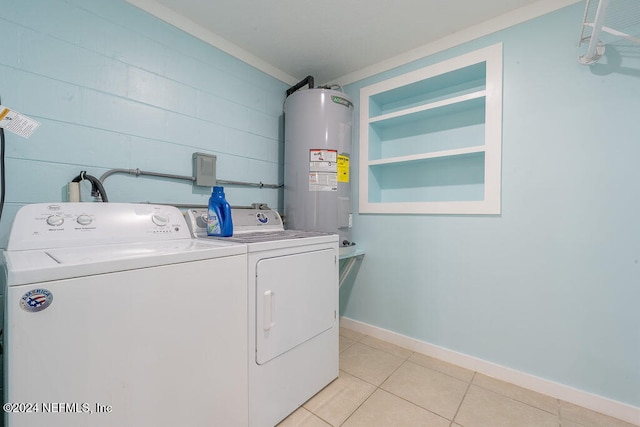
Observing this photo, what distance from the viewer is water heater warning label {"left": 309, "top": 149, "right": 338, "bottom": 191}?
1919 mm

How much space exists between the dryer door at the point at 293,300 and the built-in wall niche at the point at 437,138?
93 centimetres

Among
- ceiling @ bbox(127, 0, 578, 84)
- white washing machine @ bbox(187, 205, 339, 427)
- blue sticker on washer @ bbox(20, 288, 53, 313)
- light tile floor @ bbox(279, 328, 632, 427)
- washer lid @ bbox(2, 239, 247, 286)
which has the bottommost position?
light tile floor @ bbox(279, 328, 632, 427)

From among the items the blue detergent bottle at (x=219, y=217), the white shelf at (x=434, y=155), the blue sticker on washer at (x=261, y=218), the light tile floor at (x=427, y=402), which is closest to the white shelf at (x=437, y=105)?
the white shelf at (x=434, y=155)

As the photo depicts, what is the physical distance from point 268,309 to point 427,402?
41.2 inches

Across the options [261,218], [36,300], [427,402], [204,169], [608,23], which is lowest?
[427,402]

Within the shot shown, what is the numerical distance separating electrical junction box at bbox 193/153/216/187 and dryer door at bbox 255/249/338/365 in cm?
88

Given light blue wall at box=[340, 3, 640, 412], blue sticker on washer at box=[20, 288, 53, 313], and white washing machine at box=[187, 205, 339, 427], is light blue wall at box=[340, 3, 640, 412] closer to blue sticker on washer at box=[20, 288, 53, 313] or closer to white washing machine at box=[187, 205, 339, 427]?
white washing machine at box=[187, 205, 339, 427]

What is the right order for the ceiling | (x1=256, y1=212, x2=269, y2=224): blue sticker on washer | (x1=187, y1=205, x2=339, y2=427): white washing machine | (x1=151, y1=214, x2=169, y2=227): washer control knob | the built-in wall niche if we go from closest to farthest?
1. (x1=187, y1=205, x2=339, y2=427): white washing machine
2. (x1=151, y1=214, x2=169, y2=227): washer control knob
3. the ceiling
4. the built-in wall niche
5. (x1=256, y1=212, x2=269, y2=224): blue sticker on washer

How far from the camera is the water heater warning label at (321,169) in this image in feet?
6.30

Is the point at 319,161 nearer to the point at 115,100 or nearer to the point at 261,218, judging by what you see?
the point at 261,218

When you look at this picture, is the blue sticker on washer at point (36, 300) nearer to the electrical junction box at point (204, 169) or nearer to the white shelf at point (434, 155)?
the electrical junction box at point (204, 169)

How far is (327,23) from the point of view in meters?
1.69

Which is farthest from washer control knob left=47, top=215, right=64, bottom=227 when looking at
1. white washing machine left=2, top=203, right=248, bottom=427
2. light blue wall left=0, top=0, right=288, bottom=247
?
light blue wall left=0, top=0, right=288, bottom=247

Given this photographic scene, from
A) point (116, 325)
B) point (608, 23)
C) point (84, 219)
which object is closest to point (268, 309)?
point (116, 325)
